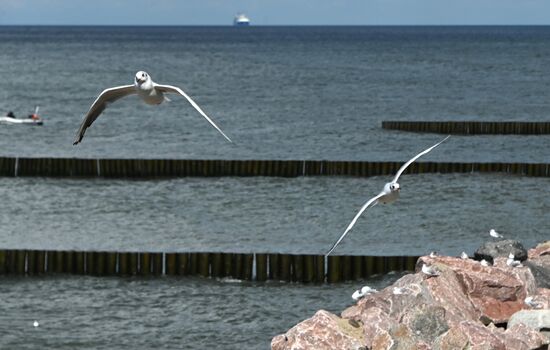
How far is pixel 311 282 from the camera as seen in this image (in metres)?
31.2

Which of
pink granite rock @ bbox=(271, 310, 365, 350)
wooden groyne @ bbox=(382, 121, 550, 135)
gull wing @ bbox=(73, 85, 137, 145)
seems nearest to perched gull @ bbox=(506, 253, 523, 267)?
pink granite rock @ bbox=(271, 310, 365, 350)

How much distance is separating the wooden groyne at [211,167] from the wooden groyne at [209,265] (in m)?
19.9

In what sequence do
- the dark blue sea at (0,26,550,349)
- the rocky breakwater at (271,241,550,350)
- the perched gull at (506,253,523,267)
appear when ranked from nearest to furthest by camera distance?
the rocky breakwater at (271,241,550,350) → the perched gull at (506,253,523,267) → the dark blue sea at (0,26,550,349)

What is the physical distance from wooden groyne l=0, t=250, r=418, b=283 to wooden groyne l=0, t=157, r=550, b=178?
19.9m

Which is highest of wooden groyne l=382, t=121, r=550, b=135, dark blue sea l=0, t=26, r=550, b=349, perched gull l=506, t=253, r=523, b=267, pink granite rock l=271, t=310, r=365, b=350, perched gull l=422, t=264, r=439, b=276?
perched gull l=422, t=264, r=439, b=276

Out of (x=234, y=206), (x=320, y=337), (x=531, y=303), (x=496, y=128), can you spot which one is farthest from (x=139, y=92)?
(x=496, y=128)

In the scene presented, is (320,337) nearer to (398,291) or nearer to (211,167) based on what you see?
(398,291)

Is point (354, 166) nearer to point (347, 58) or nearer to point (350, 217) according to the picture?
point (350, 217)

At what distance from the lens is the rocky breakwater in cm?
1838

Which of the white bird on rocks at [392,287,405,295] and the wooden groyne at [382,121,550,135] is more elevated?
the white bird on rocks at [392,287,405,295]

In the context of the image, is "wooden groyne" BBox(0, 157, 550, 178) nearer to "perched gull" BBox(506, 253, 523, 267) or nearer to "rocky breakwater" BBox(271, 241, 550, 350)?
"rocky breakwater" BBox(271, 241, 550, 350)

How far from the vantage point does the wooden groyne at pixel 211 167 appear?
171 ft

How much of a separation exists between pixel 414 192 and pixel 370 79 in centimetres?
8469

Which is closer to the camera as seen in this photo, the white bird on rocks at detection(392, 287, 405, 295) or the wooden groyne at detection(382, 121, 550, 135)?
the white bird on rocks at detection(392, 287, 405, 295)
